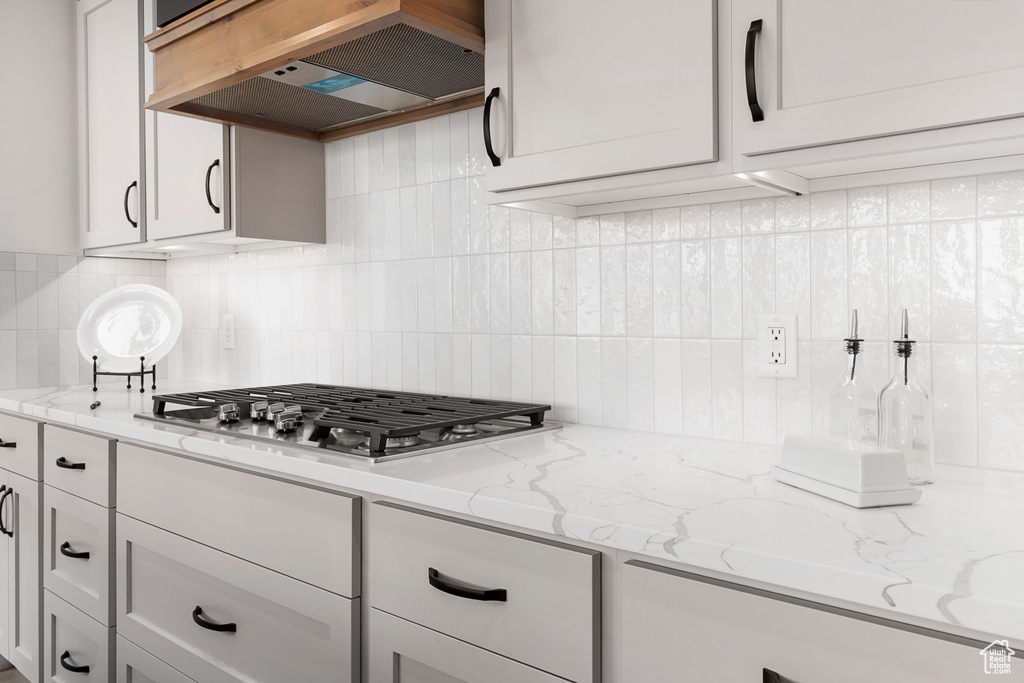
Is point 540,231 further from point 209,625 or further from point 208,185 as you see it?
point 209,625

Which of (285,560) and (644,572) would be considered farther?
(285,560)

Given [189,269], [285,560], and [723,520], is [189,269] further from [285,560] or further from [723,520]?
[723,520]

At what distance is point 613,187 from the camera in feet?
4.19

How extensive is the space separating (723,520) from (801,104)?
2.01 ft

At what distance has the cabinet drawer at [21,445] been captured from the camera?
2.10 m

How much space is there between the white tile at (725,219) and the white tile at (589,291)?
28 cm

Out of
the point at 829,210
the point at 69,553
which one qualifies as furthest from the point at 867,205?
the point at 69,553

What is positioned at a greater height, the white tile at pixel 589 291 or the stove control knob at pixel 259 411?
the white tile at pixel 589 291

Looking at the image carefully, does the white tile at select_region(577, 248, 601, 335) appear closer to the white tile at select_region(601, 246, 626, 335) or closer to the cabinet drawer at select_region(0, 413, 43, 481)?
the white tile at select_region(601, 246, 626, 335)

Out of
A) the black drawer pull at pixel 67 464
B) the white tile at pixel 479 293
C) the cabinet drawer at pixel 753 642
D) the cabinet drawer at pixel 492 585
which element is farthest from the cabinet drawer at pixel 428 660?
the black drawer pull at pixel 67 464

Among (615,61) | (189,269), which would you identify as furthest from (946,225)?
(189,269)

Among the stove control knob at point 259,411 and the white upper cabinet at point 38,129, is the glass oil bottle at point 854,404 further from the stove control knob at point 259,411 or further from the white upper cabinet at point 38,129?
the white upper cabinet at point 38,129

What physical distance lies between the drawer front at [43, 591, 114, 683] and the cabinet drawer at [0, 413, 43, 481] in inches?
14.8

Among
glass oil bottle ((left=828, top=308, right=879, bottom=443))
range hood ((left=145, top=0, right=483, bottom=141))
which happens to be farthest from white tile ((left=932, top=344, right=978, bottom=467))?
range hood ((left=145, top=0, right=483, bottom=141))
